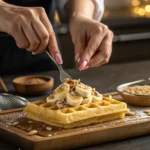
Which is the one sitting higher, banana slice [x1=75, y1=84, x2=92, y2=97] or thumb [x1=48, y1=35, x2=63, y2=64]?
thumb [x1=48, y1=35, x2=63, y2=64]

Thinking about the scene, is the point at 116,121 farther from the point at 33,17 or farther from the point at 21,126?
the point at 33,17

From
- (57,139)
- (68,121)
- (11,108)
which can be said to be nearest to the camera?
(57,139)

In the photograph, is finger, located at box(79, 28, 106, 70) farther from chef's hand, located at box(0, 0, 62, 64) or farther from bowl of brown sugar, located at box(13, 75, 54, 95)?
bowl of brown sugar, located at box(13, 75, 54, 95)

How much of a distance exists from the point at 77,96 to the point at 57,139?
253mm

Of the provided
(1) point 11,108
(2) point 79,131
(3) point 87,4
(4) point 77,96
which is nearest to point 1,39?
(3) point 87,4

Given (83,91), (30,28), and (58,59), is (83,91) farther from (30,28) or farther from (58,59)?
(30,28)

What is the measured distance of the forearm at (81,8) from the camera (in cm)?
231

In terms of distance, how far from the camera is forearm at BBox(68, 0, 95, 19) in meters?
2.31

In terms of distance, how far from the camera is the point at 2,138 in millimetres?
1585

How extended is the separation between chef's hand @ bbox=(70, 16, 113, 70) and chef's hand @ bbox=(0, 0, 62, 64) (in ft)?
0.48

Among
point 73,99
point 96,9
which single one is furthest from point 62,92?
point 96,9

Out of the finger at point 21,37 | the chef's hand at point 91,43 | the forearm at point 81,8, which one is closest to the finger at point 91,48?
the chef's hand at point 91,43

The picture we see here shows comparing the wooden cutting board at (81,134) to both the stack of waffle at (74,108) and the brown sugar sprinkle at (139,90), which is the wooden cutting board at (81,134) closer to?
the stack of waffle at (74,108)

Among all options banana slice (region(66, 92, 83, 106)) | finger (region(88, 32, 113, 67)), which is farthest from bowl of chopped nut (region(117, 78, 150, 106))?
banana slice (region(66, 92, 83, 106))
